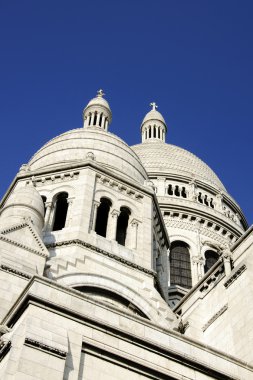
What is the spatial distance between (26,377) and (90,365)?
4.87 feet

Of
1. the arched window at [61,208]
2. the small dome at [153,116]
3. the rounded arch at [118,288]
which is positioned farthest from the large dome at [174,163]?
the rounded arch at [118,288]

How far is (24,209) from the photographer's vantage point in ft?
A: 67.5

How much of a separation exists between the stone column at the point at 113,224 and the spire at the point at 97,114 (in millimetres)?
10307

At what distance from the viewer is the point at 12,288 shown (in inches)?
637

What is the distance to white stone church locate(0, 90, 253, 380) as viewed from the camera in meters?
11.6

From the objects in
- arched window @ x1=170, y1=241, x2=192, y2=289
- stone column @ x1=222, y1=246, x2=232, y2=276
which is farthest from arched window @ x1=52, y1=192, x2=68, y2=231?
arched window @ x1=170, y1=241, x2=192, y2=289

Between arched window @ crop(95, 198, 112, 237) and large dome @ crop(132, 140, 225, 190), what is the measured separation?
19426 millimetres

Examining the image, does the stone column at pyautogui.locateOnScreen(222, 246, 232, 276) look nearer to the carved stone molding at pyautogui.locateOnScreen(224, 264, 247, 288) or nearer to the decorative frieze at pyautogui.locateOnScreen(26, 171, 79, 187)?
the carved stone molding at pyautogui.locateOnScreen(224, 264, 247, 288)

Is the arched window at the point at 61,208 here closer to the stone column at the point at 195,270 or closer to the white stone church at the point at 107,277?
→ the white stone church at the point at 107,277

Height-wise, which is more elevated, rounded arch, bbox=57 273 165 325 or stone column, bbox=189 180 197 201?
stone column, bbox=189 180 197 201

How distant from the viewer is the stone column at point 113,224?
905 inches

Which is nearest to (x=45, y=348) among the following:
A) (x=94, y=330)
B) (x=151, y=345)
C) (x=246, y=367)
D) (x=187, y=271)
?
(x=94, y=330)

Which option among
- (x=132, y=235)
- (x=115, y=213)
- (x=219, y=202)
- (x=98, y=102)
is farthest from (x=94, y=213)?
(x=219, y=202)

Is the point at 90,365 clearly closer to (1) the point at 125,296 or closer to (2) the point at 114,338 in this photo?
(2) the point at 114,338
